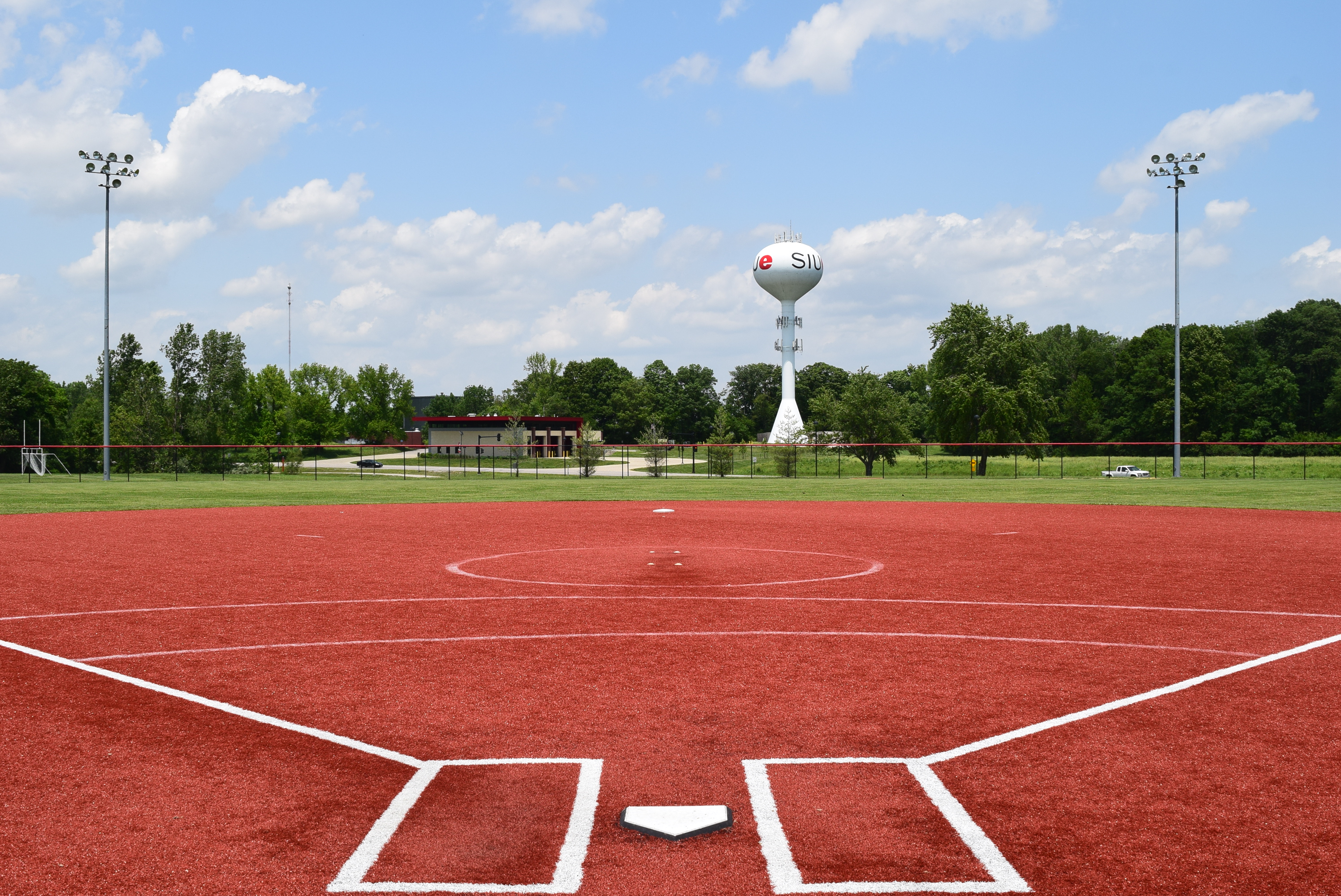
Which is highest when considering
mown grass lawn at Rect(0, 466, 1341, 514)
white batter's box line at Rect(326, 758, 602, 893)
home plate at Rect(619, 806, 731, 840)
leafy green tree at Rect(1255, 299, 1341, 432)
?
leafy green tree at Rect(1255, 299, 1341, 432)

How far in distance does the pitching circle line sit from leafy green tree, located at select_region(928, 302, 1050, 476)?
61677 millimetres

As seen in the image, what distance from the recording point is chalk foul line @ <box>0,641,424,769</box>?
6.36 m

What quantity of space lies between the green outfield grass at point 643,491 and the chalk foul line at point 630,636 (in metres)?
22.8

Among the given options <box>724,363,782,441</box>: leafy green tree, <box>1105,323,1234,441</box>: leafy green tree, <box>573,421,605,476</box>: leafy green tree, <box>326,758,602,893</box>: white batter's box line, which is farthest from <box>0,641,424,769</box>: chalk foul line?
<box>724,363,782,441</box>: leafy green tree

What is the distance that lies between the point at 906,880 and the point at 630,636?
5973 millimetres

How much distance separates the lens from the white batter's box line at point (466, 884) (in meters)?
4.39

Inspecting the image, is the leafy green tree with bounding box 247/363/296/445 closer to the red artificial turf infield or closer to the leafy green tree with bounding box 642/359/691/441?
the leafy green tree with bounding box 642/359/691/441

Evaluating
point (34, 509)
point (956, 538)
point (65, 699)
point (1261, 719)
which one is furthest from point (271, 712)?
point (34, 509)

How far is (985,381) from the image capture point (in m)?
76.2

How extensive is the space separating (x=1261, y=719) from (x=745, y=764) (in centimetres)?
387

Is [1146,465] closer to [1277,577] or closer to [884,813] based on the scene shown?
[1277,577]

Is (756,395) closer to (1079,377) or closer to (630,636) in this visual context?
(1079,377)

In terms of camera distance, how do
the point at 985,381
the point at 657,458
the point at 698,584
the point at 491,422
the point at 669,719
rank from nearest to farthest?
the point at 669,719 < the point at 698,584 < the point at 657,458 < the point at 985,381 < the point at 491,422

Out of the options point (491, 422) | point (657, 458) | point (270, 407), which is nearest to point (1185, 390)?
point (657, 458)
